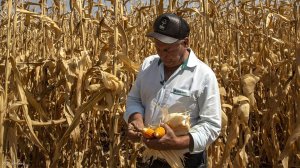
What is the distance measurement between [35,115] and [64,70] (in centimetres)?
79

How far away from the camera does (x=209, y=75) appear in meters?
2.03

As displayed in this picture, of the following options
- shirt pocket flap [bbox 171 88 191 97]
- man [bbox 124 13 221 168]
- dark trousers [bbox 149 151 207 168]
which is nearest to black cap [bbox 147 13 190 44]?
man [bbox 124 13 221 168]

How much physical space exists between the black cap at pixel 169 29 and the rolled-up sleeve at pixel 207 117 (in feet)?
0.87

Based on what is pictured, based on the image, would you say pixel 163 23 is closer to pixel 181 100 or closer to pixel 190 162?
pixel 181 100

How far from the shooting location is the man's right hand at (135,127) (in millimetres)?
1994

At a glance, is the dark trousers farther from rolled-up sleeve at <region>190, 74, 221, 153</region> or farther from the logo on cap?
the logo on cap

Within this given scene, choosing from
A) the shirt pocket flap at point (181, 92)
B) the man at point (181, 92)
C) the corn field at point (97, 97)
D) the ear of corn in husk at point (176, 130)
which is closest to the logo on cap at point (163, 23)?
the man at point (181, 92)

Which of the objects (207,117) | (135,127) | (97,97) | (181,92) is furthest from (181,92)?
(97,97)

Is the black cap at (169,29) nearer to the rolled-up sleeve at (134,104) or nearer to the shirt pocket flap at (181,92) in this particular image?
the shirt pocket flap at (181,92)

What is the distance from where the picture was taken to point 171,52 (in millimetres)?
2012

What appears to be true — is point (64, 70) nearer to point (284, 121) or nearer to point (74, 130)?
point (74, 130)

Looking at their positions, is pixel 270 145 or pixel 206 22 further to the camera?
pixel 270 145

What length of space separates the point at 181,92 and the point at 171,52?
0.21 meters

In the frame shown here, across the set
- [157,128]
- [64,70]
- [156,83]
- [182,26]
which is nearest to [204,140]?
[157,128]
